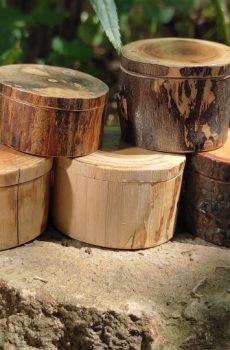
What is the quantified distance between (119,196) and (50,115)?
263 mm

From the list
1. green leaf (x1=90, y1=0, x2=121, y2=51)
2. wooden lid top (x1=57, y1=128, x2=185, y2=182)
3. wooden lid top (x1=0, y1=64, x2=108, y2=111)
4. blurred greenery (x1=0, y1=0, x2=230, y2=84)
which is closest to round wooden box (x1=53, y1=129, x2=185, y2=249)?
wooden lid top (x1=57, y1=128, x2=185, y2=182)

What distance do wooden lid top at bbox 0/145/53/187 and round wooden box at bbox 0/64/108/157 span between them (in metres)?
0.02

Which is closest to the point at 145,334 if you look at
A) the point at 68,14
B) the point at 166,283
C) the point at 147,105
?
the point at 166,283

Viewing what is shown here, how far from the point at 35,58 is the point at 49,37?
0.12 meters

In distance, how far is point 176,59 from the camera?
1736 mm

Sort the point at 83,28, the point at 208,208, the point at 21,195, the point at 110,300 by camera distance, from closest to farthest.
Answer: the point at 110,300 → the point at 21,195 → the point at 208,208 → the point at 83,28

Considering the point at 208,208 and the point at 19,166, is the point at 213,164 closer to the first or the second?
the point at 208,208

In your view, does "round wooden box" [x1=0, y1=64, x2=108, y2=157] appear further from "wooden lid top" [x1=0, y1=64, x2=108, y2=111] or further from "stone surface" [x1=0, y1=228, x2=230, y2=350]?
"stone surface" [x1=0, y1=228, x2=230, y2=350]

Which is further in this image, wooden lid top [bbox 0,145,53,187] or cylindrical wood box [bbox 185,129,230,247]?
cylindrical wood box [bbox 185,129,230,247]

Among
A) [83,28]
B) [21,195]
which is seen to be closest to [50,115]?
[21,195]

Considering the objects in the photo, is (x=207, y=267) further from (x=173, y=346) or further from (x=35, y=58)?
(x=35, y=58)

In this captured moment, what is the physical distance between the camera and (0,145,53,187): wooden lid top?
1.63 meters

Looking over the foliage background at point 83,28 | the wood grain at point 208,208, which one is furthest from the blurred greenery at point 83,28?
the wood grain at point 208,208

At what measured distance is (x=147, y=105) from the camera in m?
1.73
